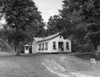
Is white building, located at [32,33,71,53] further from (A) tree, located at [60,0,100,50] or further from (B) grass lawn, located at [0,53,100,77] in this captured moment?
(B) grass lawn, located at [0,53,100,77]

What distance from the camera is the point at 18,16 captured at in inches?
1194

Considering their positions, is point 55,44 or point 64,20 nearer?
point 64,20

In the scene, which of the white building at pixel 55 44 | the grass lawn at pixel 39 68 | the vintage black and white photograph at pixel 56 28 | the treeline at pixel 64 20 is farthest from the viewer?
the white building at pixel 55 44

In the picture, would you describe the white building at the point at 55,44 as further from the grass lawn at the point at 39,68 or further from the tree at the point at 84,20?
the grass lawn at the point at 39,68

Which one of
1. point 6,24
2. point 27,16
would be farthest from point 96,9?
point 6,24

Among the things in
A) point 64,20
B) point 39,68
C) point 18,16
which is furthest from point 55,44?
point 39,68

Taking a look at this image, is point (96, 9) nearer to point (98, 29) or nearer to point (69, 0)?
point (98, 29)

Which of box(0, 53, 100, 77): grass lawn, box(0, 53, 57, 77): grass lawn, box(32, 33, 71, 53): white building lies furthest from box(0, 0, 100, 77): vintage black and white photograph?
box(0, 53, 57, 77): grass lawn

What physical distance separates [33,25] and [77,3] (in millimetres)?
10930

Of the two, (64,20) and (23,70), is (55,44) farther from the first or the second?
(23,70)

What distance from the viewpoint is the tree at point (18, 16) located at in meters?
29.3

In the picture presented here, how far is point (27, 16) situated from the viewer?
99.6 feet

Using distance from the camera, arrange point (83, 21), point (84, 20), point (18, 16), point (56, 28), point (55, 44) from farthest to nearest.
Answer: point (55, 44) < point (18, 16) < point (56, 28) < point (84, 20) < point (83, 21)

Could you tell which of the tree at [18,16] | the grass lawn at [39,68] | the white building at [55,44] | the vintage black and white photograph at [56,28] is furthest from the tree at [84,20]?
the white building at [55,44]
